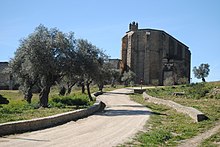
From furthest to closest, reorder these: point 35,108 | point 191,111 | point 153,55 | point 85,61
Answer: point 153,55 → point 85,61 → point 35,108 → point 191,111

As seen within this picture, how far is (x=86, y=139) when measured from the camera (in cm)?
1231

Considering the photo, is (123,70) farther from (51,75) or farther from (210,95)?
(51,75)

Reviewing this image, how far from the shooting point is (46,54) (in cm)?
2583

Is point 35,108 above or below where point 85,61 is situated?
below

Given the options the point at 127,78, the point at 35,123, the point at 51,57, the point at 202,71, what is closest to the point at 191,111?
the point at 35,123

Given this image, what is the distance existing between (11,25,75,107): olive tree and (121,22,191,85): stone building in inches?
2607

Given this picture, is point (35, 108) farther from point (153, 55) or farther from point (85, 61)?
point (153, 55)

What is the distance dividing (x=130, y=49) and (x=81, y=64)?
7117 centimetres

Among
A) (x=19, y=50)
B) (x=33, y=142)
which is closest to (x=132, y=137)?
(x=33, y=142)

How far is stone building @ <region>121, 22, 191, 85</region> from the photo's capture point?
308 ft

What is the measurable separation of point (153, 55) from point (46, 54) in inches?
2901

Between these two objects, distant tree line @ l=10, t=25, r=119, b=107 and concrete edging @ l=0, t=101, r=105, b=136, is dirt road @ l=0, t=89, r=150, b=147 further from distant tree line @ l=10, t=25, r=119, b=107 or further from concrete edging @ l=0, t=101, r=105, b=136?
distant tree line @ l=10, t=25, r=119, b=107

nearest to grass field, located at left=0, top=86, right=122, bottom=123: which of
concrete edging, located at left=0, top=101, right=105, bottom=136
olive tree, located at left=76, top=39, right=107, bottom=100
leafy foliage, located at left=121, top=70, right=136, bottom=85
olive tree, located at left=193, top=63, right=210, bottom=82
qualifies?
concrete edging, located at left=0, top=101, right=105, bottom=136

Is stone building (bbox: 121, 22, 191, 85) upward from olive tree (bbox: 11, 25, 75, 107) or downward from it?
upward
